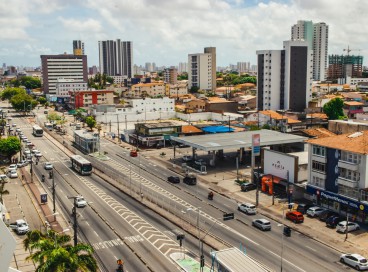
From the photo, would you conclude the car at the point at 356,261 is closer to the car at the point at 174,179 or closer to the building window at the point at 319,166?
the building window at the point at 319,166

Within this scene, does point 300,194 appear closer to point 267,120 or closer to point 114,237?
point 114,237

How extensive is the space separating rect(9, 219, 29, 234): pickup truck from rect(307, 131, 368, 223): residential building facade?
38.0 meters

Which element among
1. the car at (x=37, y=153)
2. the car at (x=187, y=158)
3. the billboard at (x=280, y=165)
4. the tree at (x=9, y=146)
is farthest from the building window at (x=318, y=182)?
the car at (x=37, y=153)

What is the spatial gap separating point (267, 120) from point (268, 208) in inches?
2771

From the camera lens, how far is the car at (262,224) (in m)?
50.9

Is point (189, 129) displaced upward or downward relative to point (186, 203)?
upward

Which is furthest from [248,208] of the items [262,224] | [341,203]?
[341,203]

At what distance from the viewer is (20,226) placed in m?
51.2

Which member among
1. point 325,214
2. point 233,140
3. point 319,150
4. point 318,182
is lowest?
point 325,214

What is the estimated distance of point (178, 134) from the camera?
108250mm

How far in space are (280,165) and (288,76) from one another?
88.6 metres

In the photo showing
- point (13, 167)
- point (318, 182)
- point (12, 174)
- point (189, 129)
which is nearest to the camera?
point (318, 182)

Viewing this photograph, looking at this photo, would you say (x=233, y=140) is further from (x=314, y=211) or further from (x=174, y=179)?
(x=314, y=211)

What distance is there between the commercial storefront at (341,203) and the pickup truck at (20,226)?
124 feet
